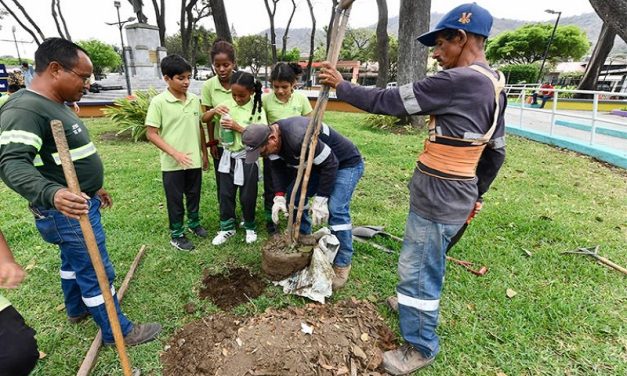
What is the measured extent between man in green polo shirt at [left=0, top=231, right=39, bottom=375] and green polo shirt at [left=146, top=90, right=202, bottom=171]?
1866 mm

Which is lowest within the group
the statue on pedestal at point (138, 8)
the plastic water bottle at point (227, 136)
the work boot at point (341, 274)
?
the work boot at point (341, 274)

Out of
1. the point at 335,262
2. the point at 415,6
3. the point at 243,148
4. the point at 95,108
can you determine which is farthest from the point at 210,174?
the point at 95,108

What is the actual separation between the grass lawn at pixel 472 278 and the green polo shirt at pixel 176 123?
97 cm

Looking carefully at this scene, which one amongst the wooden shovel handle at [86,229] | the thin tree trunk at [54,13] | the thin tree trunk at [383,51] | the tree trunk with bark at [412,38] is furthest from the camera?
the thin tree trunk at [54,13]

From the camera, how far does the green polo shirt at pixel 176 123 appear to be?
3.19m

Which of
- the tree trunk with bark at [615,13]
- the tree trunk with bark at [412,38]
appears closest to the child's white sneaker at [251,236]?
the tree trunk with bark at [615,13]

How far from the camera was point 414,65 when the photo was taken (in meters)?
8.95

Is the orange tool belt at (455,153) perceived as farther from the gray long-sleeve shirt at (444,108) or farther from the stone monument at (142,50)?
the stone monument at (142,50)

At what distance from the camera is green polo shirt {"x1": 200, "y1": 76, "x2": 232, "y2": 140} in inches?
141

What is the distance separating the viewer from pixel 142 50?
43.6ft

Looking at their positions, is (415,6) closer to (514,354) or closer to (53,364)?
(514,354)

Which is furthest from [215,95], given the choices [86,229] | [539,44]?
[539,44]

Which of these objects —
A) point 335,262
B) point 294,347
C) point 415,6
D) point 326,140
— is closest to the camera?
point 294,347

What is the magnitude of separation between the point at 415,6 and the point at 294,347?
8.82m
